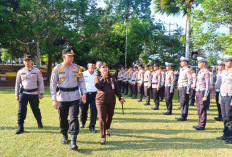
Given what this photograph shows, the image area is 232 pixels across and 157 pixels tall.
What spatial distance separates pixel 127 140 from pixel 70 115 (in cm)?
149

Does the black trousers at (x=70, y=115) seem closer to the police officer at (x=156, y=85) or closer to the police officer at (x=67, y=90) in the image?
the police officer at (x=67, y=90)

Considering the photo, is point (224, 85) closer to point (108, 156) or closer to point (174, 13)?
point (108, 156)

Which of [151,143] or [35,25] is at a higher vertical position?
[35,25]

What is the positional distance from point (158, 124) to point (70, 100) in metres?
3.09

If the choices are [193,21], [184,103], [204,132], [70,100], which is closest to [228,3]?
[193,21]

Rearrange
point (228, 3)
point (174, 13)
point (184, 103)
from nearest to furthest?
point (184, 103) → point (228, 3) → point (174, 13)

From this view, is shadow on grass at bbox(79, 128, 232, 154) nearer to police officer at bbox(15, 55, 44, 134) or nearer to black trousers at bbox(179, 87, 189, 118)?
black trousers at bbox(179, 87, 189, 118)

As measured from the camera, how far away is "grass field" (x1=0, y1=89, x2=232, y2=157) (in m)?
4.01

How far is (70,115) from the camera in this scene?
13.9 feet

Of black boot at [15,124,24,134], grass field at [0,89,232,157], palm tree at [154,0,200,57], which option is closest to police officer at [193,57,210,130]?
grass field at [0,89,232,157]

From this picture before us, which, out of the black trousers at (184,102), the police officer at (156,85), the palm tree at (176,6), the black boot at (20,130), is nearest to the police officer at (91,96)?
the black boot at (20,130)

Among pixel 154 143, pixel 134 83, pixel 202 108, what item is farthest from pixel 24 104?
pixel 134 83

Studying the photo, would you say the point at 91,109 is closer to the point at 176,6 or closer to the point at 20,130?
the point at 20,130

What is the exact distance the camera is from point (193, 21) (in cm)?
1045
